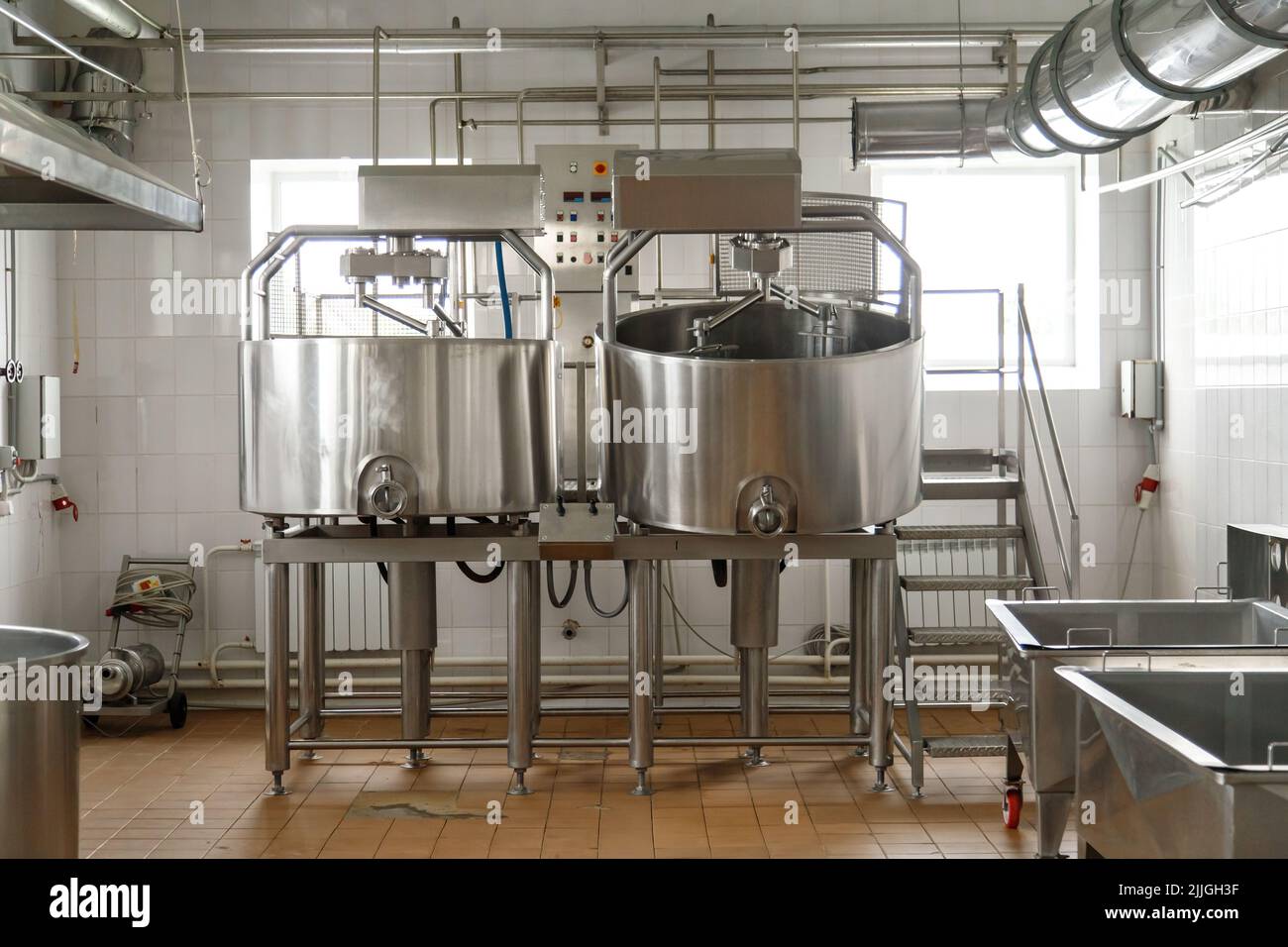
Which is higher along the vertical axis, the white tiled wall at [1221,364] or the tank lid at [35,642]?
the white tiled wall at [1221,364]

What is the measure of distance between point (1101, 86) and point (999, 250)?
2299 mm

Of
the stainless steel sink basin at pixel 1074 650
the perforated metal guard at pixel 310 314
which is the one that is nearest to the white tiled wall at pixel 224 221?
the perforated metal guard at pixel 310 314

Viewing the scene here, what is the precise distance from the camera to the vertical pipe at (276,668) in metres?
4.33

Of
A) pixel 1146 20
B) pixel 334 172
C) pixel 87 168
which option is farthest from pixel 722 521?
pixel 334 172

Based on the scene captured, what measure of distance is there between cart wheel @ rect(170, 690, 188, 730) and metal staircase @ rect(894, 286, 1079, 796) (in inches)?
118

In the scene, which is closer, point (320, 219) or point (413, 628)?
point (413, 628)

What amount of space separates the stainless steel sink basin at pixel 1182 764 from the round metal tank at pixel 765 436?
148 centimetres

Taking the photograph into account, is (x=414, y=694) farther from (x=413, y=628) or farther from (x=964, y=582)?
(x=964, y=582)

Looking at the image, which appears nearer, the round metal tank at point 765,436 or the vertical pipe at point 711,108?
the round metal tank at point 765,436

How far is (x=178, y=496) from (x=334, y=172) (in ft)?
5.48

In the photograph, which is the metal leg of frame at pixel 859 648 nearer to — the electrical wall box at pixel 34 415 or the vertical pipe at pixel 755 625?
the vertical pipe at pixel 755 625

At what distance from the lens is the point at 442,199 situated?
14.1ft

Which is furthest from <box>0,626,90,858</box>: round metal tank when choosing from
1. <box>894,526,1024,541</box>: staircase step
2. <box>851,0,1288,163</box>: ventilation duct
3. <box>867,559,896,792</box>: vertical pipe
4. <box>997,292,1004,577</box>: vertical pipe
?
<box>997,292,1004,577</box>: vertical pipe

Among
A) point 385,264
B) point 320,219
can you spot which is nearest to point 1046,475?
point 385,264
